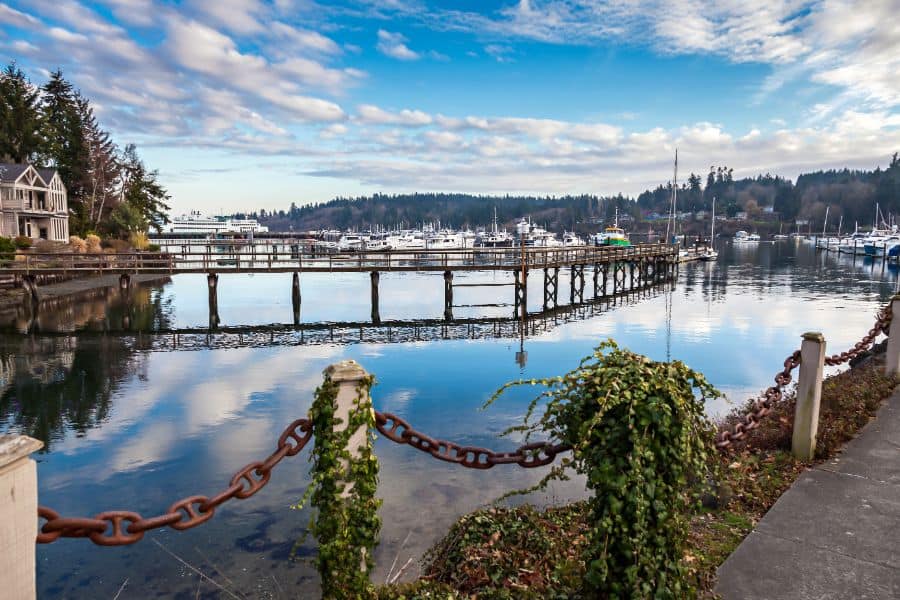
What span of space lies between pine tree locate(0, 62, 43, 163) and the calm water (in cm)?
4646

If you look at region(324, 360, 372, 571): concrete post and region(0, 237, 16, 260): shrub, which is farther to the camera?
region(0, 237, 16, 260): shrub

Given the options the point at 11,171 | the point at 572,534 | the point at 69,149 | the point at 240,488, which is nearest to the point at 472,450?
the point at 240,488

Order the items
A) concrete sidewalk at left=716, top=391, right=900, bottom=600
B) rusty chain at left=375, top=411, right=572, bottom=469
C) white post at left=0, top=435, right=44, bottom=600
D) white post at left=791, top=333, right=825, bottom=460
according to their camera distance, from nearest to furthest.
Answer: white post at left=0, top=435, right=44, bottom=600 < concrete sidewalk at left=716, top=391, right=900, bottom=600 < rusty chain at left=375, top=411, right=572, bottom=469 < white post at left=791, top=333, right=825, bottom=460

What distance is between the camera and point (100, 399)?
16.6 metres

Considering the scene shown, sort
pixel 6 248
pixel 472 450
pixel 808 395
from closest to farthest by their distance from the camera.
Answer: pixel 472 450 < pixel 808 395 < pixel 6 248

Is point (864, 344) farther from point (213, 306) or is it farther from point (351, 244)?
point (351, 244)

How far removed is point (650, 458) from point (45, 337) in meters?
29.4

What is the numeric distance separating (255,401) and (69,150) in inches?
2821

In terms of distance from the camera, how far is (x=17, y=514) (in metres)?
2.82

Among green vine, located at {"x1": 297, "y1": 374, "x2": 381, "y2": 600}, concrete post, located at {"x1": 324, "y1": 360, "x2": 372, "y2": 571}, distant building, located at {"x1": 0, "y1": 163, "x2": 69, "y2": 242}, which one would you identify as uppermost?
Answer: distant building, located at {"x1": 0, "y1": 163, "x2": 69, "y2": 242}

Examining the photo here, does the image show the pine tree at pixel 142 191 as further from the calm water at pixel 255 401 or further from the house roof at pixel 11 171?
the calm water at pixel 255 401

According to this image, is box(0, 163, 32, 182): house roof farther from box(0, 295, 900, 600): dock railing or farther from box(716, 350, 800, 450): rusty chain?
box(716, 350, 800, 450): rusty chain

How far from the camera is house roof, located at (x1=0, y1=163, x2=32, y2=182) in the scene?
54062 millimetres

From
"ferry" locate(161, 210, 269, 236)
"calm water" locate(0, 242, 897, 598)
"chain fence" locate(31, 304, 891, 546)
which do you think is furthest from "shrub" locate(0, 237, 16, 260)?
"ferry" locate(161, 210, 269, 236)
